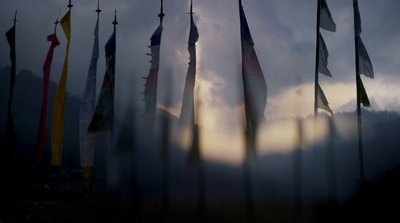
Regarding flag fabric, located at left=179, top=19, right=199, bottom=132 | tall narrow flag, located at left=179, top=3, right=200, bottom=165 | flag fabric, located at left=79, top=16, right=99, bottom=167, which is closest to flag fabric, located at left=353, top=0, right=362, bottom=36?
flag fabric, located at left=179, top=19, right=199, bottom=132

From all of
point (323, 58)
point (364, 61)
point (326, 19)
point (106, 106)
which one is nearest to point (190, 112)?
point (106, 106)

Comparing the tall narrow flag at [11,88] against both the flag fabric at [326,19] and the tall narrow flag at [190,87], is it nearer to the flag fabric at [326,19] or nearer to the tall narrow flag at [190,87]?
the tall narrow flag at [190,87]

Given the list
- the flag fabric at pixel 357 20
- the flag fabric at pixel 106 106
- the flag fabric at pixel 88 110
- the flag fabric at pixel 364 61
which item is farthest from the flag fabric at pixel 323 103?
the flag fabric at pixel 88 110

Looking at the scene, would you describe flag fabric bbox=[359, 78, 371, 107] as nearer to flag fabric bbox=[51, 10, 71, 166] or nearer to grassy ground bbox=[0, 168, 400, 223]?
grassy ground bbox=[0, 168, 400, 223]

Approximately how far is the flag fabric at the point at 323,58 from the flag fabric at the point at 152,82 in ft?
30.8

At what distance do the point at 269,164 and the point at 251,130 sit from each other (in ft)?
51.6

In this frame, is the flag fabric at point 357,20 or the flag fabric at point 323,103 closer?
the flag fabric at point 323,103

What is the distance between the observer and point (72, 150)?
194 feet

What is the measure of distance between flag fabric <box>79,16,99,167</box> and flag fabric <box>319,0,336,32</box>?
14476 mm

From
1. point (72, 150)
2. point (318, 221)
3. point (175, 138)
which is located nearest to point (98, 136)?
point (72, 150)

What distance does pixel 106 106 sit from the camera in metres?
20.7

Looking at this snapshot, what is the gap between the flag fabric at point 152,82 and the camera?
19.4 m

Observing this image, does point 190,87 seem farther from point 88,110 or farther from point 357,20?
point 357,20

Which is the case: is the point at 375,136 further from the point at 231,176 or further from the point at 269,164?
the point at 231,176
